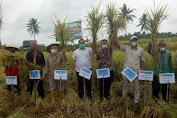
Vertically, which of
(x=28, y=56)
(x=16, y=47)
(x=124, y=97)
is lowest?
A: (x=124, y=97)

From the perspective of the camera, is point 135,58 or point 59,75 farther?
point 59,75

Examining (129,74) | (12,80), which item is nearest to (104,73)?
(129,74)

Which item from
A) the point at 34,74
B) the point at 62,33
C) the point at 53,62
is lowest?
the point at 34,74

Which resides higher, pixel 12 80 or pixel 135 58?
pixel 135 58

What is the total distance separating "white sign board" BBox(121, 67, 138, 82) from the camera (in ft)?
8.54

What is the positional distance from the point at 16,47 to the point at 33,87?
1.04 meters

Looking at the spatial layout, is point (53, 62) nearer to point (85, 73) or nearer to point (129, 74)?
point (85, 73)

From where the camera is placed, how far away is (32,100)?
300 centimetres

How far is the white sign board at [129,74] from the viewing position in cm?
260

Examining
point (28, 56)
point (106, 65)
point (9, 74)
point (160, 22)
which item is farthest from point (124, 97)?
point (9, 74)

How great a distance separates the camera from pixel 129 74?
264 cm

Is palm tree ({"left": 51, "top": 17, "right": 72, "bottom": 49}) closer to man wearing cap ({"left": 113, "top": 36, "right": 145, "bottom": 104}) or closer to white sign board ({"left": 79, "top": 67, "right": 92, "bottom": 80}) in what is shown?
white sign board ({"left": 79, "top": 67, "right": 92, "bottom": 80})

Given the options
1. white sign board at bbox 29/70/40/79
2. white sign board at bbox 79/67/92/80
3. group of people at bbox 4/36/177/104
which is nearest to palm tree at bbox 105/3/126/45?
group of people at bbox 4/36/177/104

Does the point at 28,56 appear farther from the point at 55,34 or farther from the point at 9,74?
the point at 55,34
